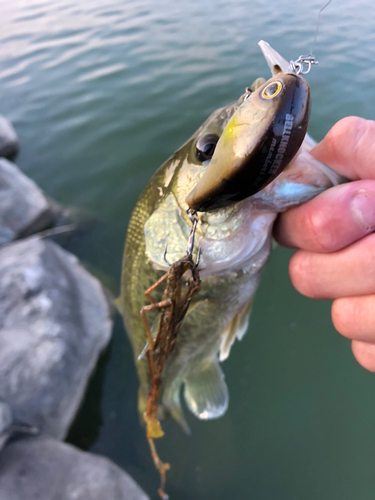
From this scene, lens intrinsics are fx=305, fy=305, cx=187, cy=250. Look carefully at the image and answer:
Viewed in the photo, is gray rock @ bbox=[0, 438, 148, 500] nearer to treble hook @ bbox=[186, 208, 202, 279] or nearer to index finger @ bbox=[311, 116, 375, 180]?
treble hook @ bbox=[186, 208, 202, 279]

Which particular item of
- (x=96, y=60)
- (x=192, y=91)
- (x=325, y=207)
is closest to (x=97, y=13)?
(x=96, y=60)

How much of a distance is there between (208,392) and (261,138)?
65.2 inches

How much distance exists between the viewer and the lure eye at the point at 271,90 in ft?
2.11

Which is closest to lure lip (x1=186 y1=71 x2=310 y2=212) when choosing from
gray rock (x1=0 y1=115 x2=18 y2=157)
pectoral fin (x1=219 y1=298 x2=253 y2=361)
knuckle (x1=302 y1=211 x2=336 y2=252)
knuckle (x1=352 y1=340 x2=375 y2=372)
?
knuckle (x1=302 y1=211 x2=336 y2=252)

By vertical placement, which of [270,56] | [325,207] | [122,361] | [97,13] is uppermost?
[97,13]

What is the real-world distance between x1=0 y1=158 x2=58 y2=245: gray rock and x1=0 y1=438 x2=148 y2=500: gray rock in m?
1.94

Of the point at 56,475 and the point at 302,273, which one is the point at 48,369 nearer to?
the point at 56,475

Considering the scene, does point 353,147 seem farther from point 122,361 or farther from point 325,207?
point 122,361

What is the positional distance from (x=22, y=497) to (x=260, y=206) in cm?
175

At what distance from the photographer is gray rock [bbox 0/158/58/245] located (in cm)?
298

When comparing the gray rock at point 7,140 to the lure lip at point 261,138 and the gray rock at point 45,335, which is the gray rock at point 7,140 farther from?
the lure lip at point 261,138

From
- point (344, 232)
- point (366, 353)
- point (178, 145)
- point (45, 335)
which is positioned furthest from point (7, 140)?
point (366, 353)

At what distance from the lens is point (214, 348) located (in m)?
1.76

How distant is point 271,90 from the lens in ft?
2.14
